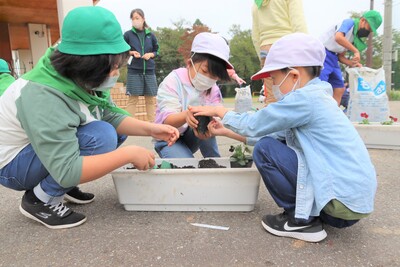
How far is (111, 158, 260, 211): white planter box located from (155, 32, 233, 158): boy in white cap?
0.29 metres

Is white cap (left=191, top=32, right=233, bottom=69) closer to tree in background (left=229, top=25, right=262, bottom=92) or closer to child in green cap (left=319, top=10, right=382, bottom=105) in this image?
child in green cap (left=319, top=10, right=382, bottom=105)

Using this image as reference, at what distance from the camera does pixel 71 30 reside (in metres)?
1.38

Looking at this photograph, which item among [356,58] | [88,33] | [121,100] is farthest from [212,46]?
[121,100]

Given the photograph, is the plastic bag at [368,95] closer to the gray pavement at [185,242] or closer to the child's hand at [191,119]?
the gray pavement at [185,242]

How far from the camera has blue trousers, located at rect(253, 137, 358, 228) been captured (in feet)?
4.76

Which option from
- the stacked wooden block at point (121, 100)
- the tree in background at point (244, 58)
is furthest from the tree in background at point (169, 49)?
the stacked wooden block at point (121, 100)

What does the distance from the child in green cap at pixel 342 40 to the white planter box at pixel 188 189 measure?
2.09 metres

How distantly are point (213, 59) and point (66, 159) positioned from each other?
1.01 meters

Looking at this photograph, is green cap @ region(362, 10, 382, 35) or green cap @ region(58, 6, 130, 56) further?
green cap @ region(362, 10, 382, 35)

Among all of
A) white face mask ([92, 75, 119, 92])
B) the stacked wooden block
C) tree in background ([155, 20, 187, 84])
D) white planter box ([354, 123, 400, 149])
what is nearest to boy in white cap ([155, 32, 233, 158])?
white face mask ([92, 75, 119, 92])

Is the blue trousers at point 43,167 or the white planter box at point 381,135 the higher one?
the blue trousers at point 43,167

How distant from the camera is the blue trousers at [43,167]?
5.02ft

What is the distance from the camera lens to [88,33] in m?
1.37

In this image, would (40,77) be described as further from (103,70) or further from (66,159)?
(66,159)
